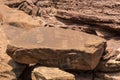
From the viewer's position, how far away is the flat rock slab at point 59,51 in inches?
243

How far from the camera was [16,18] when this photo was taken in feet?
26.9

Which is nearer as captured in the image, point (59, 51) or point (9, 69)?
point (59, 51)

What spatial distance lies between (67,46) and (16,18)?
7.73ft

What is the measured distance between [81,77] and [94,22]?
1534mm

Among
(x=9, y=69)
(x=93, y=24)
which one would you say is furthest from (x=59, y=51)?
(x=93, y=24)

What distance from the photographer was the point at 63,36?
21.9 feet

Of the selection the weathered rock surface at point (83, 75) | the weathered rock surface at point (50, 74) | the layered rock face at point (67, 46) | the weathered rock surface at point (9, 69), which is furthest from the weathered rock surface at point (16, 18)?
the weathered rock surface at point (50, 74)

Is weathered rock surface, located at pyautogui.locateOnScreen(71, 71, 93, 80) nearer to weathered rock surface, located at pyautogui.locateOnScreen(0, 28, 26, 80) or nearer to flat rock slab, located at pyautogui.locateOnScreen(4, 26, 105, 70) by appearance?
flat rock slab, located at pyautogui.locateOnScreen(4, 26, 105, 70)

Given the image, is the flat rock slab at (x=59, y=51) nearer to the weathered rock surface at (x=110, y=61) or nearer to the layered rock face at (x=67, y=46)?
the layered rock face at (x=67, y=46)

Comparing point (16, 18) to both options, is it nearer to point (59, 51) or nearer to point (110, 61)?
point (59, 51)

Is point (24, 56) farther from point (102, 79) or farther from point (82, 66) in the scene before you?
point (102, 79)

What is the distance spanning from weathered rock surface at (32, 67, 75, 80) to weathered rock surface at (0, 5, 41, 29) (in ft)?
6.79

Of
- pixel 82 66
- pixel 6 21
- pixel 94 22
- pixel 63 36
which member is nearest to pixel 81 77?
pixel 82 66

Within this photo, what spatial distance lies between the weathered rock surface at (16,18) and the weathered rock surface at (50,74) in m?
2.07
